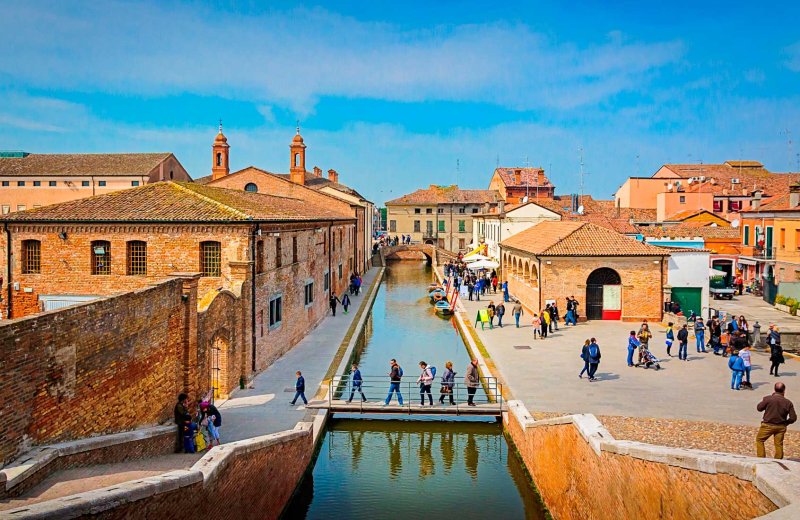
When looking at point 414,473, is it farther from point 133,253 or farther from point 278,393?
point 133,253

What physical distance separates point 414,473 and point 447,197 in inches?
2888

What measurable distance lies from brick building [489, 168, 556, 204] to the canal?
69669 mm

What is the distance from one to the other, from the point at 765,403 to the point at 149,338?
11381mm

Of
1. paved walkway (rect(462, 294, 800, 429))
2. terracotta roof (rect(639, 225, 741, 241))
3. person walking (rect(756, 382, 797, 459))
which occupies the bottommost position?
paved walkway (rect(462, 294, 800, 429))

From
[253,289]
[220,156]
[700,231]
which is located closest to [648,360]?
[253,289]

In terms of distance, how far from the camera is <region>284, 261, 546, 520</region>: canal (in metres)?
13.3

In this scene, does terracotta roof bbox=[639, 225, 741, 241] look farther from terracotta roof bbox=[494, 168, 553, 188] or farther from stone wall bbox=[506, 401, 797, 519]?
terracotta roof bbox=[494, 168, 553, 188]

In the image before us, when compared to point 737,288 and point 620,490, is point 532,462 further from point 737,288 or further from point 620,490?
point 737,288

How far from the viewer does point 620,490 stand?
989 centimetres

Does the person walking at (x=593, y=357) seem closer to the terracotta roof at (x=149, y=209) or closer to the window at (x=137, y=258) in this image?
the terracotta roof at (x=149, y=209)

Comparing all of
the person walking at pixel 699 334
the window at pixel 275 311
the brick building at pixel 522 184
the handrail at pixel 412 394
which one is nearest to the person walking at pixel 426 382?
the handrail at pixel 412 394

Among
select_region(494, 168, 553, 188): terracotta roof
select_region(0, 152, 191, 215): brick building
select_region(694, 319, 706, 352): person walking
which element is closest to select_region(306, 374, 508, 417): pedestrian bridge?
select_region(694, 319, 706, 352): person walking

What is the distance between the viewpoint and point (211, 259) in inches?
765

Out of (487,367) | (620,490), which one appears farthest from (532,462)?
(487,367)
